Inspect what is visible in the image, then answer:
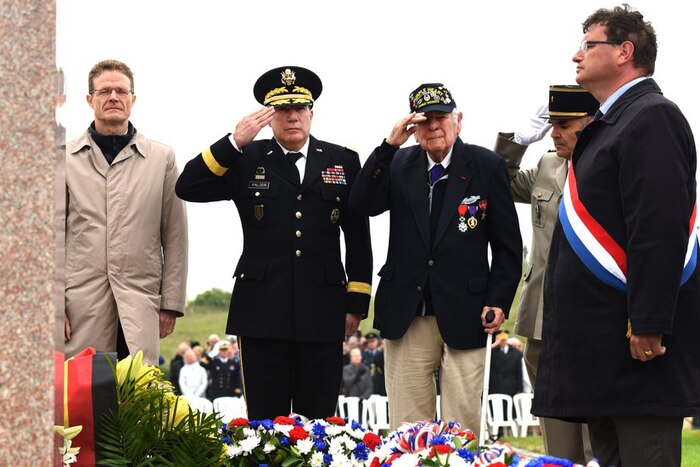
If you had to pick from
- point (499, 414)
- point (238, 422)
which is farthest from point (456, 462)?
point (499, 414)

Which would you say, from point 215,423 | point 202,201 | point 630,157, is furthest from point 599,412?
point 202,201

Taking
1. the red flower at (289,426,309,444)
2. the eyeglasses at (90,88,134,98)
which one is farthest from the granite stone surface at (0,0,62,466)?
the eyeglasses at (90,88,134,98)

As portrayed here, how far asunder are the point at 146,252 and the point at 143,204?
24 cm

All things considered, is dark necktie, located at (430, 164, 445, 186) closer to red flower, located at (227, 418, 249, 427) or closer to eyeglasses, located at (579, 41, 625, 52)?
eyeglasses, located at (579, 41, 625, 52)

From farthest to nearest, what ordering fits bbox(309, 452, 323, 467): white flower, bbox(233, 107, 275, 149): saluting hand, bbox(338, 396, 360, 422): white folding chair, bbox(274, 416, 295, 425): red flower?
bbox(338, 396, 360, 422): white folding chair
bbox(233, 107, 275, 149): saluting hand
bbox(274, 416, 295, 425): red flower
bbox(309, 452, 323, 467): white flower

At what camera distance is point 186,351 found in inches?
789

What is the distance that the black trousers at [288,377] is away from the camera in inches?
214

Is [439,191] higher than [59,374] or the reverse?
higher

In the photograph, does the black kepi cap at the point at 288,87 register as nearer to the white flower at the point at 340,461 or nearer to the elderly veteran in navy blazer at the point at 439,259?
the elderly veteran in navy blazer at the point at 439,259

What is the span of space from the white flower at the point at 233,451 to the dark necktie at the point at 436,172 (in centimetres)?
184

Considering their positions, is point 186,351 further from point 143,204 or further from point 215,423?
point 215,423

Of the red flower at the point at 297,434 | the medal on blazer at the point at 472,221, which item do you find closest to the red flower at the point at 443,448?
the red flower at the point at 297,434

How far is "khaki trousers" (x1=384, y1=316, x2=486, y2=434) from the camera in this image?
5.31m

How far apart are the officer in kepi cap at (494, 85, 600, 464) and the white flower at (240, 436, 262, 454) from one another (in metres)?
1.75
